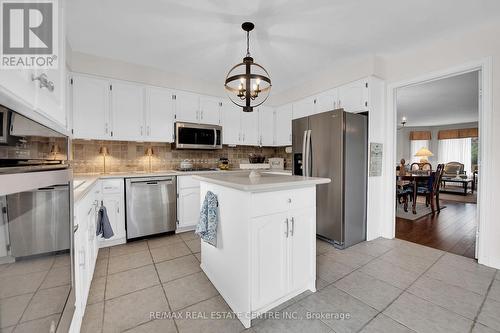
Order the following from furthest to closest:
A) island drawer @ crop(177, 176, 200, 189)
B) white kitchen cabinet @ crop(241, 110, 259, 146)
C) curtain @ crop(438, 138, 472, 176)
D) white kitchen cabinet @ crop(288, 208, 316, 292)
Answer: curtain @ crop(438, 138, 472, 176), white kitchen cabinet @ crop(241, 110, 259, 146), island drawer @ crop(177, 176, 200, 189), white kitchen cabinet @ crop(288, 208, 316, 292)

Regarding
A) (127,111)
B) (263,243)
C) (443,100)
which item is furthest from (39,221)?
(443,100)

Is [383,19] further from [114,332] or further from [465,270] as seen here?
[114,332]

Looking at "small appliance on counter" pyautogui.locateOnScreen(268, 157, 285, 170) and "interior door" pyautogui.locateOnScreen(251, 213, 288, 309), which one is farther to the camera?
"small appliance on counter" pyautogui.locateOnScreen(268, 157, 285, 170)

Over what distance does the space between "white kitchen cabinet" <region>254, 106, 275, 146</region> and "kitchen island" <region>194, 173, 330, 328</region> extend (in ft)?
9.40

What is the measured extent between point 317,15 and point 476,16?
5.29ft

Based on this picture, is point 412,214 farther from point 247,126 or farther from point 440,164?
point 247,126

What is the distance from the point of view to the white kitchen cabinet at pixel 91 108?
9.50 ft

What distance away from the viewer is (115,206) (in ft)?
9.56

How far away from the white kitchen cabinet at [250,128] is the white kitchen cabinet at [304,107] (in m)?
0.80

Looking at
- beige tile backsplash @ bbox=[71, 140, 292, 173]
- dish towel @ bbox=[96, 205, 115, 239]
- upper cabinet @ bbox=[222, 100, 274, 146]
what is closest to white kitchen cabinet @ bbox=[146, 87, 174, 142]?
beige tile backsplash @ bbox=[71, 140, 292, 173]

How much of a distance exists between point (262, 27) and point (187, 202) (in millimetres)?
2597

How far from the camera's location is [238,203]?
1610 millimetres

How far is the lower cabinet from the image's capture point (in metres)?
1.56

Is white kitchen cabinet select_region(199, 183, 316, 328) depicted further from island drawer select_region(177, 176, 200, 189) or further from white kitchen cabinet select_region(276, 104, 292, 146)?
white kitchen cabinet select_region(276, 104, 292, 146)
